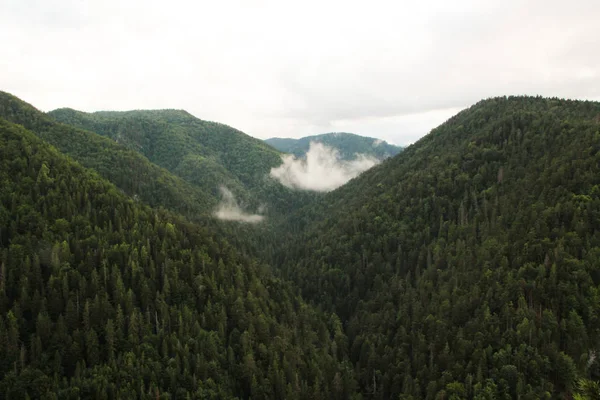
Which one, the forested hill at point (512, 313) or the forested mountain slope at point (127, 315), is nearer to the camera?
the forested mountain slope at point (127, 315)

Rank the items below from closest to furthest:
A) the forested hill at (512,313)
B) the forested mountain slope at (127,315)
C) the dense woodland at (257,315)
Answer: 1. the forested mountain slope at (127,315)
2. the dense woodland at (257,315)
3. the forested hill at (512,313)

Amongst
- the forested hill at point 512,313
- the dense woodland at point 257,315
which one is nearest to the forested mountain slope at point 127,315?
the dense woodland at point 257,315

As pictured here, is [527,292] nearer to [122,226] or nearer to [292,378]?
[292,378]

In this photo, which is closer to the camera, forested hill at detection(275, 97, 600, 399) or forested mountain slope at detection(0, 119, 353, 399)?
forested mountain slope at detection(0, 119, 353, 399)

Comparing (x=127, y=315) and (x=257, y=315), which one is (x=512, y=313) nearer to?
(x=257, y=315)

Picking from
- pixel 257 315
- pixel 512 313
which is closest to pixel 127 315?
pixel 257 315

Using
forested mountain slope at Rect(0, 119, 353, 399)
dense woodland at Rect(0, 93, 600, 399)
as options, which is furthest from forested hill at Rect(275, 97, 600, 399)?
forested mountain slope at Rect(0, 119, 353, 399)

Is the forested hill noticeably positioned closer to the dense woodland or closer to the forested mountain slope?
the dense woodland

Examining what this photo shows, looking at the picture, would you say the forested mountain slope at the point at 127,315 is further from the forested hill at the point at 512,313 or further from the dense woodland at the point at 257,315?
the forested hill at the point at 512,313

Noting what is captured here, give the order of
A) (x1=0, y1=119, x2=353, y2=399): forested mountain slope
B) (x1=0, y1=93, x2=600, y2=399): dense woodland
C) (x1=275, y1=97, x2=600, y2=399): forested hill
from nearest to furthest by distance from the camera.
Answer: (x1=0, y1=119, x2=353, y2=399): forested mountain slope < (x1=0, y1=93, x2=600, y2=399): dense woodland < (x1=275, y1=97, x2=600, y2=399): forested hill

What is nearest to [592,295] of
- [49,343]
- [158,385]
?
[158,385]
